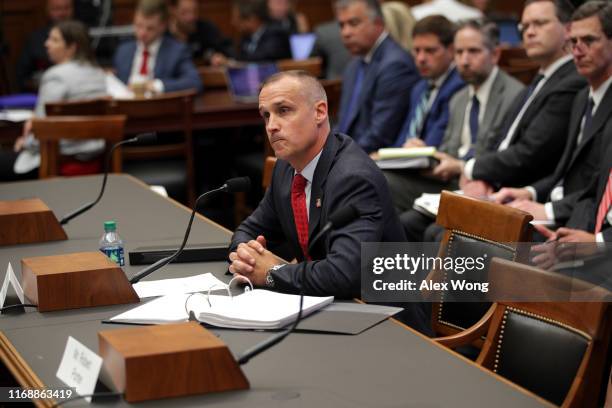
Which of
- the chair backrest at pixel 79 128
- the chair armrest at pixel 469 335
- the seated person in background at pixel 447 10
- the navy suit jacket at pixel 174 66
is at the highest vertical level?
the seated person in background at pixel 447 10

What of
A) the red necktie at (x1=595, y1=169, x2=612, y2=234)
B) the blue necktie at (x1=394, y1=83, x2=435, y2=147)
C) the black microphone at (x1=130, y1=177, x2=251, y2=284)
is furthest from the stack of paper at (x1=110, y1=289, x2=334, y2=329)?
the blue necktie at (x1=394, y1=83, x2=435, y2=147)

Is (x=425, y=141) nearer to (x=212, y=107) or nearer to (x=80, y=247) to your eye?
(x=212, y=107)

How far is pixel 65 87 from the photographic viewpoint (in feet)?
18.3

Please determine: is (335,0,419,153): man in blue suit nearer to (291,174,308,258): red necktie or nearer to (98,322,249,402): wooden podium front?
(291,174,308,258): red necktie

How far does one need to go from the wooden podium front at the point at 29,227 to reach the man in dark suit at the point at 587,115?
5.60 ft

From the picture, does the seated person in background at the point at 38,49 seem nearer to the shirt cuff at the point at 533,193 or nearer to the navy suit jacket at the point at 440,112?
the navy suit jacket at the point at 440,112

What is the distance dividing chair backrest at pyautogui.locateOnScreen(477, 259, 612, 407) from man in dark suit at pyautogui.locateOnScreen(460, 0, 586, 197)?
1.76 metres

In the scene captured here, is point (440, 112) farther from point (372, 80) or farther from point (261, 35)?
point (261, 35)

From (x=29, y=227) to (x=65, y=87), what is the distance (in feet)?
8.53

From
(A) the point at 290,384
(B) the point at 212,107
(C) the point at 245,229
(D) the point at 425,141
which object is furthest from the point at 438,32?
(A) the point at 290,384

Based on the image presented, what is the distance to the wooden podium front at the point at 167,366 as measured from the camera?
1.79 meters

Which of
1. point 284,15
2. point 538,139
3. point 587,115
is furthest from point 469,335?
point 284,15

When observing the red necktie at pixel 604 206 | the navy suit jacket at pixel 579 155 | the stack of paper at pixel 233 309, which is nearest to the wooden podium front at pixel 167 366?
the stack of paper at pixel 233 309

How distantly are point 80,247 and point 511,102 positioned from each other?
7.13ft
